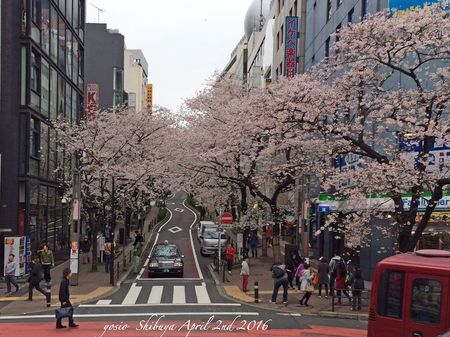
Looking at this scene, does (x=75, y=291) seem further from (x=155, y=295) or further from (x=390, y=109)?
(x=390, y=109)

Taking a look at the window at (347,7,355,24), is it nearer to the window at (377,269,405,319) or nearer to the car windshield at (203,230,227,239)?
the car windshield at (203,230,227,239)

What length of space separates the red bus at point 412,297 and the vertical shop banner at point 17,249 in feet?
61.7

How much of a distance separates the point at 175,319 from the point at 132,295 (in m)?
Answer: 6.17

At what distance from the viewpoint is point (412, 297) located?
10.8 metres

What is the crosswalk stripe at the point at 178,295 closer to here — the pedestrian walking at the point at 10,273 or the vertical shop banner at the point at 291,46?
the pedestrian walking at the point at 10,273

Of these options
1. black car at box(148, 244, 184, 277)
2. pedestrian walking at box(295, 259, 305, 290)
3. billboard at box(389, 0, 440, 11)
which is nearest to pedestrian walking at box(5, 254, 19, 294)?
black car at box(148, 244, 184, 277)

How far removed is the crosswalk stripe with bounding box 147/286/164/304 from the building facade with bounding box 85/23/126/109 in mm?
57727

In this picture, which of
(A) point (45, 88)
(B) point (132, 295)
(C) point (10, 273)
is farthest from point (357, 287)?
(A) point (45, 88)

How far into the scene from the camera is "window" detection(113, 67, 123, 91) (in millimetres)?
81750

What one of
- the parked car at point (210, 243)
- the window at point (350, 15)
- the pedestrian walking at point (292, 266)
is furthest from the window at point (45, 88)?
the window at point (350, 15)

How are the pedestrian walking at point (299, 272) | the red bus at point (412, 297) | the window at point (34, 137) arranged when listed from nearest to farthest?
the red bus at point (412, 297) → the pedestrian walking at point (299, 272) → the window at point (34, 137)

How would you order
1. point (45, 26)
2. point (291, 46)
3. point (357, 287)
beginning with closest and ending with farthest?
point (357, 287), point (45, 26), point (291, 46)

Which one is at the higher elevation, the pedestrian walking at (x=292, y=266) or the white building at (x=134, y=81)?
the white building at (x=134, y=81)

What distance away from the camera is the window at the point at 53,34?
35.3 meters
